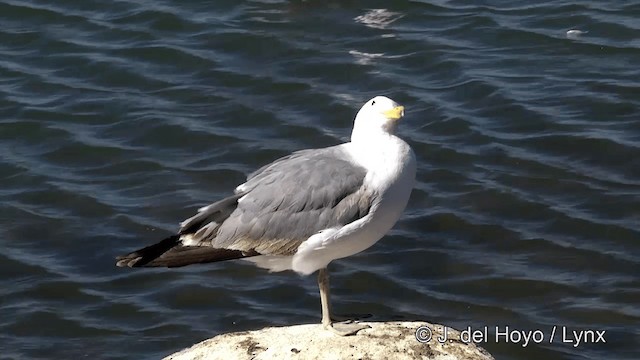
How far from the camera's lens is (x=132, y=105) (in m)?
11.2

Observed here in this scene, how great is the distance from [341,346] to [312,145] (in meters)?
3.98

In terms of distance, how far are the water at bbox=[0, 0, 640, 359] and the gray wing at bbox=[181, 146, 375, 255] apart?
101 centimetres

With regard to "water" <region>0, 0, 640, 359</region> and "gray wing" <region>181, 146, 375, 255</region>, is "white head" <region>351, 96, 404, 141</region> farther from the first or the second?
"water" <region>0, 0, 640, 359</region>

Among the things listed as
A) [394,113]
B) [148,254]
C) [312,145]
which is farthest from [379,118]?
[312,145]

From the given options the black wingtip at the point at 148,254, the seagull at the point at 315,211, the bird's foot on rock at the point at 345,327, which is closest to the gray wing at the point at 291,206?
the seagull at the point at 315,211

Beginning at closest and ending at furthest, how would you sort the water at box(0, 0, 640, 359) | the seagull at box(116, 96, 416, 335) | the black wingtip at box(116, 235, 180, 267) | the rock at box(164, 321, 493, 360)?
the rock at box(164, 321, 493, 360), the seagull at box(116, 96, 416, 335), the black wingtip at box(116, 235, 180, 267), the water at box(0, 0, 640, 359)

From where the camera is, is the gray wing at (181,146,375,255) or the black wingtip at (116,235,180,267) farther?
the black wingtip at (116,235,180,267)

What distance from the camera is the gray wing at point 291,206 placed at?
6996 millimetres

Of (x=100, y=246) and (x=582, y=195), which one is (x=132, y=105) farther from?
(x=582, y=195)

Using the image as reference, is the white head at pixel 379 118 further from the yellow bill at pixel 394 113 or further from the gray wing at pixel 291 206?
the gray wing at pixel 291 206

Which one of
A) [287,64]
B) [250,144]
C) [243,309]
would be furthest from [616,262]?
[287,64]

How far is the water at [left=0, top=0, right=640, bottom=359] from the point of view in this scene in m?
8.45

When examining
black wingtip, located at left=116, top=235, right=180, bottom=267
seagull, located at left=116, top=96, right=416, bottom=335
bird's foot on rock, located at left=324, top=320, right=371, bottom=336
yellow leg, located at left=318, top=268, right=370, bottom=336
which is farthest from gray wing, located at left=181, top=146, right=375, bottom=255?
Result: bird's foot on rock, located at left=324, top=320, right=371, bottom=336

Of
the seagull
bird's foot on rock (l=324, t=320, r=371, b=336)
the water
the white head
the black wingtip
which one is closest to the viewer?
bird's foot on rock (l=324, t=320, r=371, b=336)
